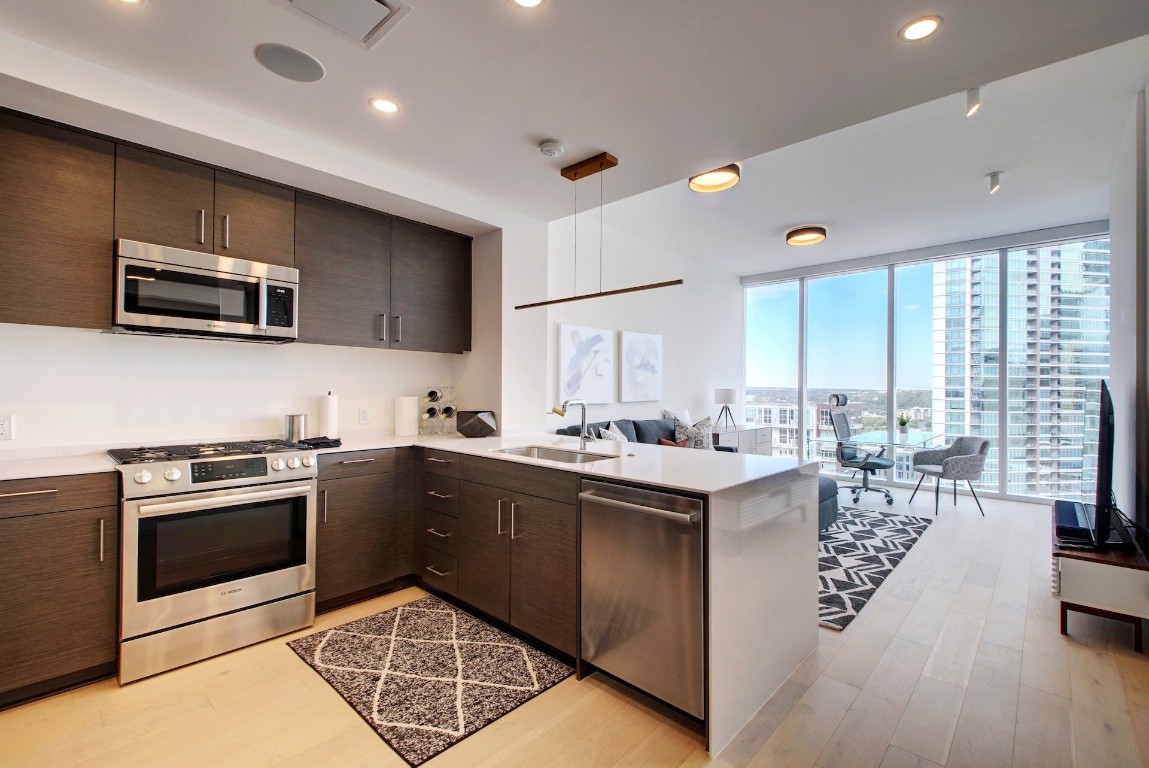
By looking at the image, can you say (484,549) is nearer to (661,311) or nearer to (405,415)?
(405,415)

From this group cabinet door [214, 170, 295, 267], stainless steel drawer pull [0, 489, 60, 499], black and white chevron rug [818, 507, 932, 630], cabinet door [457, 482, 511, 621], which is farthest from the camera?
black and white chevron rug [818, 507, 932, 630]

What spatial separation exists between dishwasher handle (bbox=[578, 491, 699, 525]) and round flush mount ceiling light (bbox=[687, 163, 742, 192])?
239cm

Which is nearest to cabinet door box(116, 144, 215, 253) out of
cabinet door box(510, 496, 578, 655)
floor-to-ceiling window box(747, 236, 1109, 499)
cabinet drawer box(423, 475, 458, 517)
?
cabinet drawer box(423, 475, 458, 517)

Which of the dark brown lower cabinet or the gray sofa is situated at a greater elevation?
the gray sofa

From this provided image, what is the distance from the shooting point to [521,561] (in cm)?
240

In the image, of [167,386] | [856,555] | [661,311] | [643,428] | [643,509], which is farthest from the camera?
[661,311]

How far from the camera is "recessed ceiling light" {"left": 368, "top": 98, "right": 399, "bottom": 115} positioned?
2264mm

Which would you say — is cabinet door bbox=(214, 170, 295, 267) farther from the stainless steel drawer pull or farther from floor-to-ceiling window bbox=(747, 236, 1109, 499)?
floor-to-ceiling window bbox=(747, 236, 1109, 499)

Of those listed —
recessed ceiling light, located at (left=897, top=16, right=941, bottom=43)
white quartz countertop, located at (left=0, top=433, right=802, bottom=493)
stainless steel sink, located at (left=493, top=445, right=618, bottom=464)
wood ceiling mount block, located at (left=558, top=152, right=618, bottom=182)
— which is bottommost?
stainless steel sink, located at (left=493, top=445, right=618, bottom=464)

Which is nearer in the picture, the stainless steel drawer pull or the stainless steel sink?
the stainless steel drawer pull

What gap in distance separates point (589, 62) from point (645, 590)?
2.05 meters

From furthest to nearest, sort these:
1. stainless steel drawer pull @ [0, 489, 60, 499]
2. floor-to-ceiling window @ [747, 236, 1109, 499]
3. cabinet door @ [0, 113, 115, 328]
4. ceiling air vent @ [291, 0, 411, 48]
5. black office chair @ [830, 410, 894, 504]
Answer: black office chair @ [830, 410, 894, 504] < floor-to-ceiling window @ [747, 236, 1109, 499] < cabinet door @ [0, 113, 115, 328] < stainless steel drawer pull @ [0, 489, 60, 499] < ceiling air vent @ [291, 0, 411, 48]

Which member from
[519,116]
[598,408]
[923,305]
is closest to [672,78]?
[519,116]

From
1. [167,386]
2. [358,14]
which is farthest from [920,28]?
[167,386]
